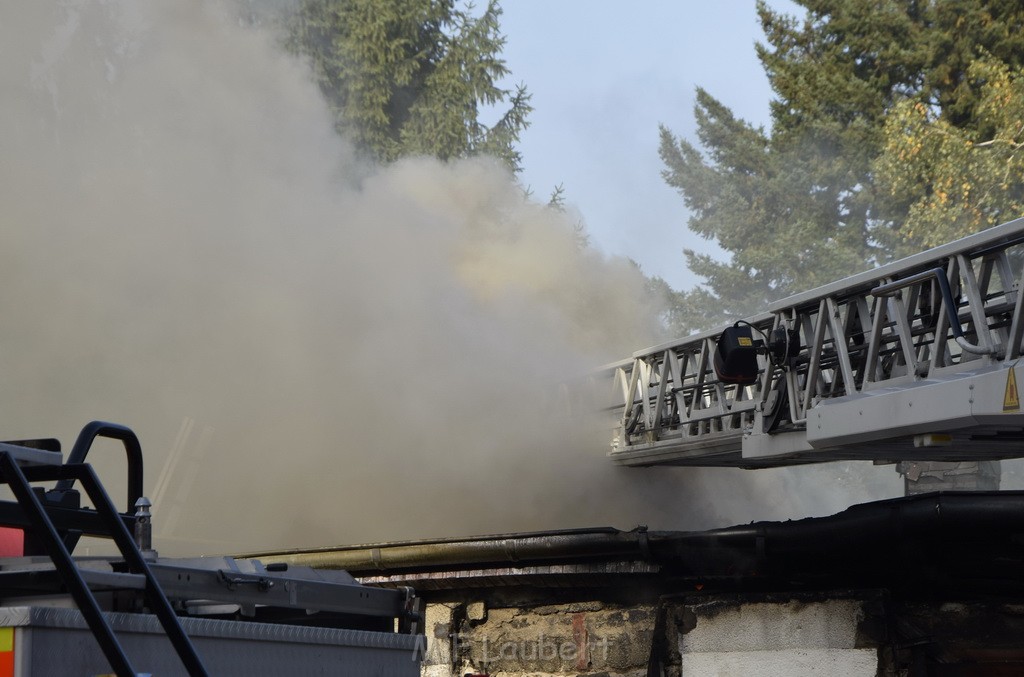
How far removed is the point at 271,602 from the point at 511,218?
520 inches

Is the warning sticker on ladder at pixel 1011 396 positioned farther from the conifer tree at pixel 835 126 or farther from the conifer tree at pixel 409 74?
the conifer tree at pixel 409 74

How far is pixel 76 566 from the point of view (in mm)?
2979

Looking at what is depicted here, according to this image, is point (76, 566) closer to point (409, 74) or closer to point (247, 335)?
point (247, 335)

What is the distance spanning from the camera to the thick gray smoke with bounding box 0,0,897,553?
12586mm

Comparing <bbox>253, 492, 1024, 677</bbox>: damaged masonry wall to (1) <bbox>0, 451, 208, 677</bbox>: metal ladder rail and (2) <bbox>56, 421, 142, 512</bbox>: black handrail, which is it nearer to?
(2) <bbox>56, 421, 142, 512</bbox>: black handrail

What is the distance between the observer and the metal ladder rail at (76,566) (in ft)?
9.30

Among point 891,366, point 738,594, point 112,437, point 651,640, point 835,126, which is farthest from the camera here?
point 835,126

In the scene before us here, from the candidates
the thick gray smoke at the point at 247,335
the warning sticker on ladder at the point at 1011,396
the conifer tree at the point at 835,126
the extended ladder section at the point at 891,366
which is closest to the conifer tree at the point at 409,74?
the conifer tree at the point at 835,126

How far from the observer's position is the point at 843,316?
7.80 m

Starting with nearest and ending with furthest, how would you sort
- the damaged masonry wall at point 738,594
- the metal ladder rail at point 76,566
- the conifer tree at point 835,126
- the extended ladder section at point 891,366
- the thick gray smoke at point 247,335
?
the metal ladder rail at point 76,566
the damaged masonry wall at point 738,594
the extended ladder section at point 891,366
the thick gray smoke at point 247,335
the conifer tree at point 835,126

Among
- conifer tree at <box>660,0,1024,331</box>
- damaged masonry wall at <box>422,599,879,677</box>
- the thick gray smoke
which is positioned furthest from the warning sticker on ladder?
conifer tree at <box>660,0,1024,331</box>

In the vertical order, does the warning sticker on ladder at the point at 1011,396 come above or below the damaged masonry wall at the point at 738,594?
above

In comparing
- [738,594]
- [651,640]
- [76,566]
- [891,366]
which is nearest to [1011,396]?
[891,366]

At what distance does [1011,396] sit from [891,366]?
162 cm
